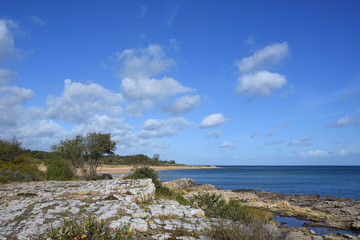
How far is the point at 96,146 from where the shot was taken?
28.5 meters

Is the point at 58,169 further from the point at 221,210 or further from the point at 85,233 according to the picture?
the point at 85,233

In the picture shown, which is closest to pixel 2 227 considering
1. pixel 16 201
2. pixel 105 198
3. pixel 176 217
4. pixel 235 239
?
pixel 16 201

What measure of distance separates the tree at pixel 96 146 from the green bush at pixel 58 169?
3127 mm

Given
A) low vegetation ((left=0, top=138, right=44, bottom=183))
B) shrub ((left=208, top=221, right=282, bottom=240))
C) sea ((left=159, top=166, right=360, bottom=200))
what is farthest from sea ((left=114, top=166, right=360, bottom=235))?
low vegetation ((left=0, top=138, right=44, bottom=183))

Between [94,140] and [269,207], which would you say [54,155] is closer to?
[94,140]

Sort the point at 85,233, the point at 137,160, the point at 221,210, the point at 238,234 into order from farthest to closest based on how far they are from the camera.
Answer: the point at 137,160 < the point at 221,210 < the point at 238,234 < the point at 85,233

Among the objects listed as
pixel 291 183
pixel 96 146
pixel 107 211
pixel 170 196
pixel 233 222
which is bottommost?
pixel 291 183

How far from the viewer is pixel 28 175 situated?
18.3 meters

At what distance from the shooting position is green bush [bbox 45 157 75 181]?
22.5 metres

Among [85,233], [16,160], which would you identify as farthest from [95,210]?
[16,160]

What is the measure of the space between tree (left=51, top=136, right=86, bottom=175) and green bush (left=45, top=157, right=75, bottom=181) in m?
0.74

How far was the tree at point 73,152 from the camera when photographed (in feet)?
85.8

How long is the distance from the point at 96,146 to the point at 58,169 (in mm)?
5739

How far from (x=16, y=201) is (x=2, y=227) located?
3.01 meters
